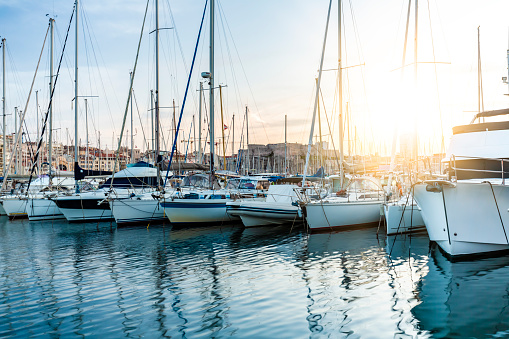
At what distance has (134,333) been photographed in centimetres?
687

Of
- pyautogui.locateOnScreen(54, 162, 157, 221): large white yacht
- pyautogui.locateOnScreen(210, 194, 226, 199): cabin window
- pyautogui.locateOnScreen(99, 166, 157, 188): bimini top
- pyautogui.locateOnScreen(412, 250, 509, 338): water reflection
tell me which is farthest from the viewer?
pyautogui.locateOnScreen(99, 166, 157, 188): bimini top

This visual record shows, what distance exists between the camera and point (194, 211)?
2220 centimetres

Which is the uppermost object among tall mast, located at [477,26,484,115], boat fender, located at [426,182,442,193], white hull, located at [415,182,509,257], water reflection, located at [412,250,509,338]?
tall mast, located at [477,26,484,115]

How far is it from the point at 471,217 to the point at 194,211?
1433cm

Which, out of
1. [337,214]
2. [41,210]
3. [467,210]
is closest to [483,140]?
[467,210]

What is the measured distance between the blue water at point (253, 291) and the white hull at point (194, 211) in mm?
5721

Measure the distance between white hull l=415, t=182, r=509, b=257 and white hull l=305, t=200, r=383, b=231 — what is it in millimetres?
6848

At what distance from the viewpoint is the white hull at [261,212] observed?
67.9 ft

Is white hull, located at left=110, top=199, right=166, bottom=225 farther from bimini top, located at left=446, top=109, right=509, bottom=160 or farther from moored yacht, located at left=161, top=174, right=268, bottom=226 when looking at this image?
bimini top, located at left=446, top=109, right=509, bottom=160

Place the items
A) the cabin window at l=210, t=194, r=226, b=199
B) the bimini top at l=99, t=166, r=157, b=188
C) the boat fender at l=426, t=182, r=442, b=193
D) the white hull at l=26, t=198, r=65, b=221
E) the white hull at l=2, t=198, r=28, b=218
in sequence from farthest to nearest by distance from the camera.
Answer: the white hull at l=2, t=198, r=28, b=218 < the white hull at l=26, t=198, r=65, b=221 < the bimini top at l=99, t=166, r=157, b=188 < the cabin window at l=210, t=194, r=226, b=199 < the boat fender at l=426, t=182, r=442, b=193

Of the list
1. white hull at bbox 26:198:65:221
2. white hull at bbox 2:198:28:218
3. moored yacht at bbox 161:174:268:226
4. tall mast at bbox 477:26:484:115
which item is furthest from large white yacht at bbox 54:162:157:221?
tall mast at bbox 477:26:484:115

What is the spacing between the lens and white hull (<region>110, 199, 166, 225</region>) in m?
23.1

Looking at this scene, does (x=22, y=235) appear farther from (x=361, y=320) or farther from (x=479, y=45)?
→ (x=479, y=45)

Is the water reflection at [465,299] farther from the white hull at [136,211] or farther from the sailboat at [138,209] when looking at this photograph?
the white hull at [136,211]
